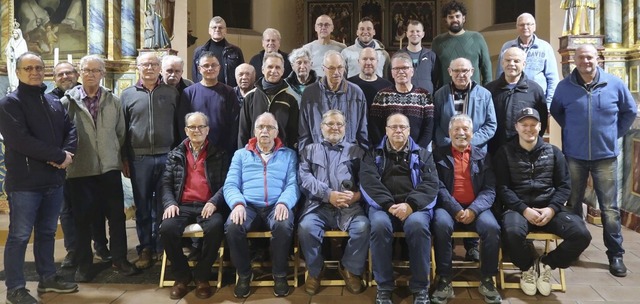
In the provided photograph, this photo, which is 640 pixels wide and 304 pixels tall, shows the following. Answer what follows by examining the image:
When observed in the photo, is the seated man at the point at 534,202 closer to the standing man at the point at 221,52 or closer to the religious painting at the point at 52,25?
the standing man at the point at 221,52

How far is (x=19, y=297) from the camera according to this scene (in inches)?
149

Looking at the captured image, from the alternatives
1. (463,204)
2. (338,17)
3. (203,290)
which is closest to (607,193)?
(463,204)

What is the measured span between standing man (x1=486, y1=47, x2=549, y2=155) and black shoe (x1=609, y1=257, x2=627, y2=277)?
1102mm

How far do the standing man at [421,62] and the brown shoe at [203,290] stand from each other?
2332 millimetres

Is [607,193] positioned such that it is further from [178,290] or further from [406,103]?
[178,290]

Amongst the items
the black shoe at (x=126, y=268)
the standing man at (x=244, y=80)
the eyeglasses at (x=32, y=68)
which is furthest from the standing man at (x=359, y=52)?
the eyeglasses at (x=32, y=68)

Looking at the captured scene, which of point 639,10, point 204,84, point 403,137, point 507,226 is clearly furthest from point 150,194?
point 639,10

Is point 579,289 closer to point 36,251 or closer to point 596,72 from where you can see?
point 596,72

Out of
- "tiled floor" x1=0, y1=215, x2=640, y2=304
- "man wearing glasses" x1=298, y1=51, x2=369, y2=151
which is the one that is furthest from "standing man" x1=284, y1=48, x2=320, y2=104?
"tiled floor" x1=0, y1=215, x2=640, y2=304

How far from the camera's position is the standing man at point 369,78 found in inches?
181

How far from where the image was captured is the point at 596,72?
14.8 feet

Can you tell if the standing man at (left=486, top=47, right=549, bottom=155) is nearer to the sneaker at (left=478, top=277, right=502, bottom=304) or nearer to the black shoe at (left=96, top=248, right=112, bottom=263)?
the sneaker at (left=478, top=277, right=502, bottom=304)

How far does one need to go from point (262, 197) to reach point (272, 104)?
2.41 feet

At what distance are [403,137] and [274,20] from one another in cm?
980
